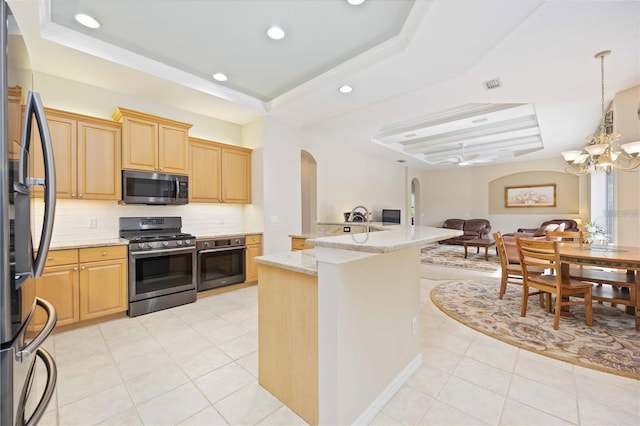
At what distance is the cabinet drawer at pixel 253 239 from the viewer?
4.30 m

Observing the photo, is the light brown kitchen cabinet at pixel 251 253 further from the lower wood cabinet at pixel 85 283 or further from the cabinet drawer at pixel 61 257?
the cabinet drawer at pixel 61 257

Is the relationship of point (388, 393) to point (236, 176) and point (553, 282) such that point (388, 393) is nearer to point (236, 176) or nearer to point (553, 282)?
point (553, 282)

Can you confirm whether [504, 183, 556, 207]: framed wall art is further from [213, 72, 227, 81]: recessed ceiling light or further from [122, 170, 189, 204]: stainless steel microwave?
[122, 170, 189, 204]: stainless steel microwave

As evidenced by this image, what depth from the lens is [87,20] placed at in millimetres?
2457

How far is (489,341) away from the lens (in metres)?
2.62

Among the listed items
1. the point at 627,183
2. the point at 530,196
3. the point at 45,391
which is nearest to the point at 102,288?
the point at 45,391

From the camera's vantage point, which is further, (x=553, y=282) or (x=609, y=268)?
(x=553, y=282)

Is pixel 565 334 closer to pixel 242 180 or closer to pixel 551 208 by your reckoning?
pixel 242 180

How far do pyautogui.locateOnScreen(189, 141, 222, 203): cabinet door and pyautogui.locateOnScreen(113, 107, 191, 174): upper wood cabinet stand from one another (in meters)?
0.16

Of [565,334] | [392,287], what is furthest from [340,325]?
[565,334]

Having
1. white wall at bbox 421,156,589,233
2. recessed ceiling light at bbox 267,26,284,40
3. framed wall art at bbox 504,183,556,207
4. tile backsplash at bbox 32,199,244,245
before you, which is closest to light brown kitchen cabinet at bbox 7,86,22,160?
recessed ceiling light at bbox 267,26,284,40

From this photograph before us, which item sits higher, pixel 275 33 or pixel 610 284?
pixel 275 33

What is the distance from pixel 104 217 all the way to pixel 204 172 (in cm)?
137

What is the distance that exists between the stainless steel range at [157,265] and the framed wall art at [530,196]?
31.4 ft
